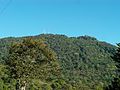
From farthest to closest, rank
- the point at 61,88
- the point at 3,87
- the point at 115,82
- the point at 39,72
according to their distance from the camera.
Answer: the point at 61,88, the point at 3,87, the point at 39,72, the point at 115,82

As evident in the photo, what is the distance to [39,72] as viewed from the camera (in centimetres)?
6912

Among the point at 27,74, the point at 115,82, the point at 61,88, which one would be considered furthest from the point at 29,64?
the point at 61,88

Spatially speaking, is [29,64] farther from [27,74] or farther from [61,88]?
[61,88]

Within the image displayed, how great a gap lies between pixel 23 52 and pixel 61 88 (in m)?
71.9

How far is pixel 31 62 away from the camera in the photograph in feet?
228

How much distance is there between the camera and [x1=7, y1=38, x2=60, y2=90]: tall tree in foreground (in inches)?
2724

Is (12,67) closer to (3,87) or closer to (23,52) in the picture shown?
(23,52)

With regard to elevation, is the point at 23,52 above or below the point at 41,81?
above

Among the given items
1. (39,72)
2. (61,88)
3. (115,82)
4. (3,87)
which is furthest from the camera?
(61,88)

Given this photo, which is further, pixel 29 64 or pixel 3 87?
pixel 3 87

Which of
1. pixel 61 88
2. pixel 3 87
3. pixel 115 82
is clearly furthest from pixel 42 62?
pixel 61 88

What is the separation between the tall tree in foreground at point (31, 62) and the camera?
6919cm

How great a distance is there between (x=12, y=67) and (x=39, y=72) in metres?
5.01

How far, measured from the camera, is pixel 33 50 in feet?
228
